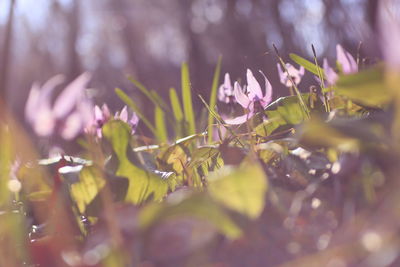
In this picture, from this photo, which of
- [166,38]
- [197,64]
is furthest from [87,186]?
[166,38]

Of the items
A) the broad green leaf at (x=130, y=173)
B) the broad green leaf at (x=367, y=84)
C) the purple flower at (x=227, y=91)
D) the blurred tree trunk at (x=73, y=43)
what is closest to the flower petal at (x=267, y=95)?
the purple flower at (x=227, y=91)

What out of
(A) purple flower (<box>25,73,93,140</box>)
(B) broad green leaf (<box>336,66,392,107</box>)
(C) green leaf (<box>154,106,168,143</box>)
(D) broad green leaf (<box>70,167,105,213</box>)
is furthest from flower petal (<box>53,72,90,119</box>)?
(C) green leaf (<box>154,106,168,143</box>)

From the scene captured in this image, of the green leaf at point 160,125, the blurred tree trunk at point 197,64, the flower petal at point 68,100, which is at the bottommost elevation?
the blurred tree trunk at point 197,64

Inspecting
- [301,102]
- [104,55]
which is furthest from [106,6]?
[301,102]

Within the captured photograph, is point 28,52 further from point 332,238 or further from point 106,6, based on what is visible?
point 332,238

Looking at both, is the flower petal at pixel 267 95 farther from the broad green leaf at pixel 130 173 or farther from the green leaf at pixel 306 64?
the broad green leaf at pixel 130 173

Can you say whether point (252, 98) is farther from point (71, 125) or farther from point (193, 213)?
point (193, 213)
